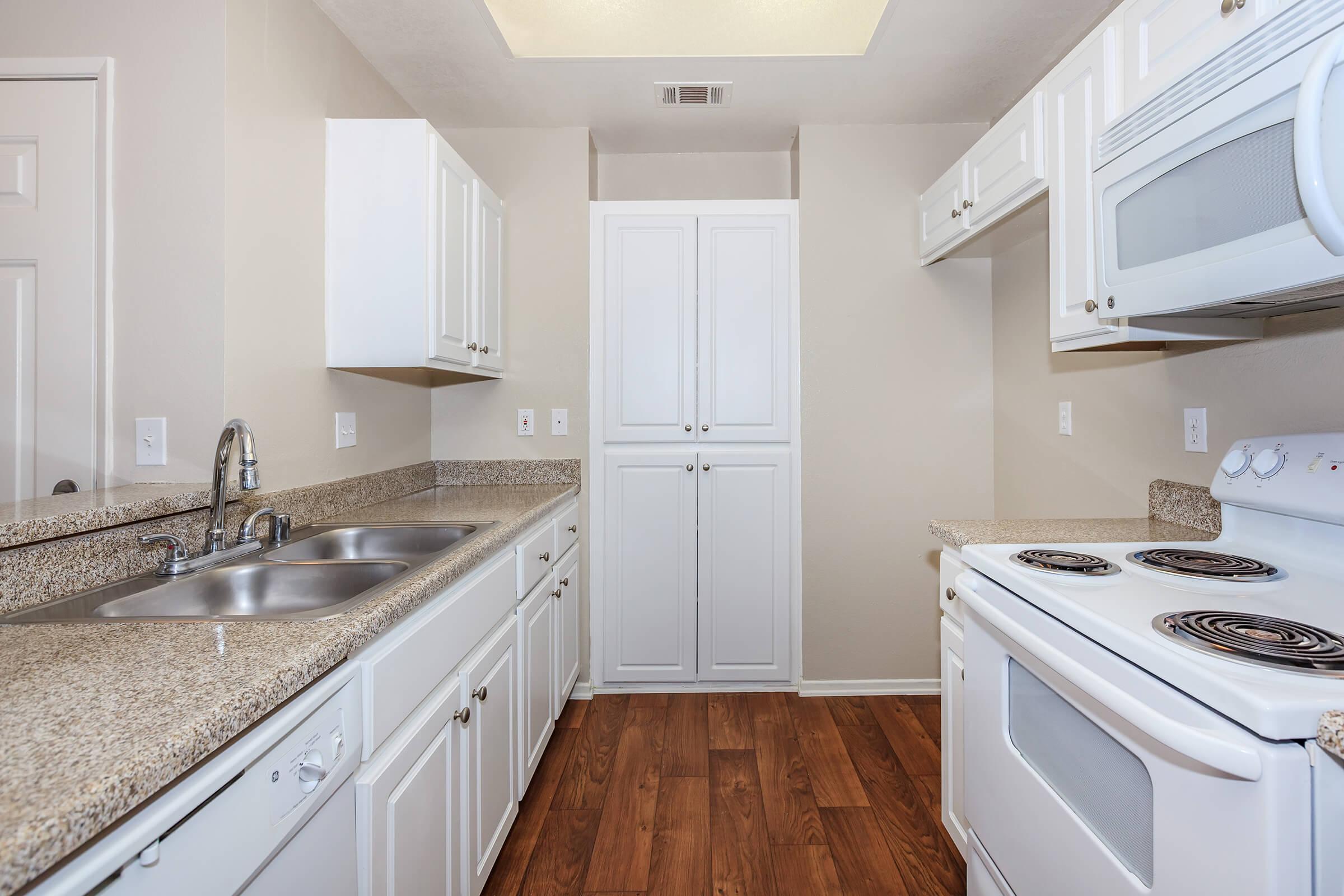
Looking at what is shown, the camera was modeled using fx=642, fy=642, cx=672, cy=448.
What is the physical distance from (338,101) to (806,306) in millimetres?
1859

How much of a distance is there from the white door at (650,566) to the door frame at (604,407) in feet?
0.13

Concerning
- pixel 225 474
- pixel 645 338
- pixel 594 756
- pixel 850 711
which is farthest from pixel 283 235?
pixel 850 711

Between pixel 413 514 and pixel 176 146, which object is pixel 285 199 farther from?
pixel 413 514

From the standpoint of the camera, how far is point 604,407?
279 centimetres

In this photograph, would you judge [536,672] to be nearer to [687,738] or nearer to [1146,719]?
[687,738]

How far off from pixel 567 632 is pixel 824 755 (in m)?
1.04

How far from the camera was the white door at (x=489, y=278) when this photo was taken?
2.39 meters

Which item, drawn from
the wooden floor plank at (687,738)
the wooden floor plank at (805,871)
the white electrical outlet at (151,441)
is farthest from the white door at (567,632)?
the white electrical outlet at (151,441)

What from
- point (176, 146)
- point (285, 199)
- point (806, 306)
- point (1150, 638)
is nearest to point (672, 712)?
point (806, 306)

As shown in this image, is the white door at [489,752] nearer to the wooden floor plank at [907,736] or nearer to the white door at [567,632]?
the white door at [567,632]

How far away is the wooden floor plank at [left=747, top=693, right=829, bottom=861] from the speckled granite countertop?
1349 mm

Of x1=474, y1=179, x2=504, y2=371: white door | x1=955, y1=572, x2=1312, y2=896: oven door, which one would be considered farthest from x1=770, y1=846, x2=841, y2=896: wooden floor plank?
x1=474, y1=179, x2=504, y2=371: white door

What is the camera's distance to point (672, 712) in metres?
2.64

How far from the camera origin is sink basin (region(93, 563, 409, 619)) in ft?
4.00
